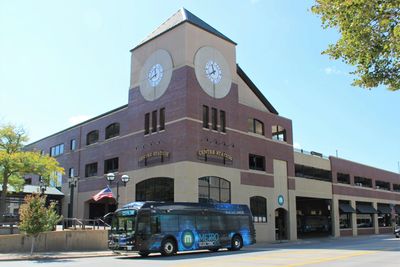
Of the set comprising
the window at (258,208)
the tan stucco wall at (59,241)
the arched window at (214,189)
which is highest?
the arched window at (214,189)

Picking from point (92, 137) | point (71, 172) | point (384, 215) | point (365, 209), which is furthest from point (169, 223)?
point (384, 215)

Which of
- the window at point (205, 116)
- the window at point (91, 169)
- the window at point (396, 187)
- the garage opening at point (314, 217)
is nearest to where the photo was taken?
the window at point (205, 116)

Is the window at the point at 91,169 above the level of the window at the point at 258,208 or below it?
above

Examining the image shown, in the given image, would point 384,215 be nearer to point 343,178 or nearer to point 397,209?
point 397,209

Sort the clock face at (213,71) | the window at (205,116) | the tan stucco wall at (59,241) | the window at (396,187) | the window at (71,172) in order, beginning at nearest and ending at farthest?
the tan stucco wall at (59,241)
the window at (205,116)
the clock face at (213,71)
the window at (71,172)
the window at (396,187)

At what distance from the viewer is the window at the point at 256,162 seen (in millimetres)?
44325

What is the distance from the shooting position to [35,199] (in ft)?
83.7

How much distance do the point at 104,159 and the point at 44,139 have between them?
1994 centimetres

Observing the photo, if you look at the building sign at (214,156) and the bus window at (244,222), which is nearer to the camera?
the bus window at (244,222)

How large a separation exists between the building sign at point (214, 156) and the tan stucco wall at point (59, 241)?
36.3 feet

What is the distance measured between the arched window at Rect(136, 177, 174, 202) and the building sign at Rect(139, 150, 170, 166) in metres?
1.61

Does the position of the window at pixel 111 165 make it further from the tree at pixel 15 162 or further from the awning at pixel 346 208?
the awning at pixel 346 208

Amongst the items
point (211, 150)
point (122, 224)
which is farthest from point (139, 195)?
point (122, 224)

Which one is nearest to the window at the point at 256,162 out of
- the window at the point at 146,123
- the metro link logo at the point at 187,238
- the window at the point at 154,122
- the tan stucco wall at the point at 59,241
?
the window at the point at 154,122
